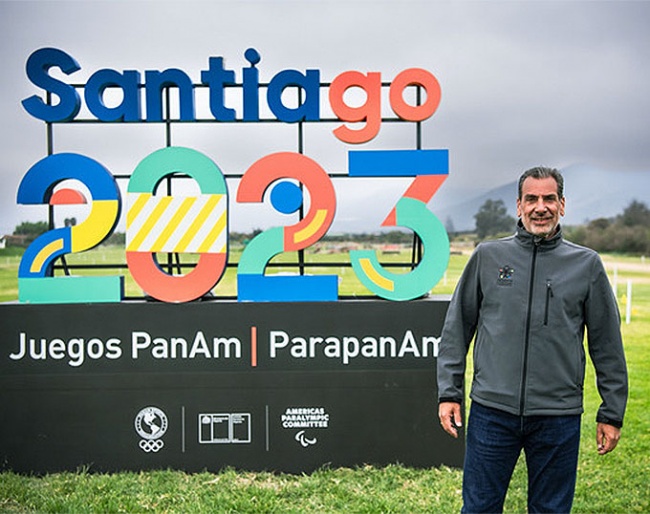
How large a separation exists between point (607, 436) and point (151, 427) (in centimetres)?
293

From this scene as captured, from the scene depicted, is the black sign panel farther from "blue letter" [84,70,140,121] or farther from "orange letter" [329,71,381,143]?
"blue letter" [84,70,140,121]

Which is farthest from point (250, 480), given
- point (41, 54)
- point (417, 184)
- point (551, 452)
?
point (41, 54)

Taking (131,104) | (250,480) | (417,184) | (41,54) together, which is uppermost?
(41,54)

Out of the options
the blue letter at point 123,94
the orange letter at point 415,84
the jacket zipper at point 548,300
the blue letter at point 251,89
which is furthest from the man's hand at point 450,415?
the blue letter at point 123,94

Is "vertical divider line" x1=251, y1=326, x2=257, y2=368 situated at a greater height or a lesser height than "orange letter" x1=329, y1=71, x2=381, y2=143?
lesser

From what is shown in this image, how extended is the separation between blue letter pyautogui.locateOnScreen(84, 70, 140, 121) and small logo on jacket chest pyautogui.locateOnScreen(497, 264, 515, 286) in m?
2.89

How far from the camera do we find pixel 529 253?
2.59 meters

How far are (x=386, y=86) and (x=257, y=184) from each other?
1032 mm

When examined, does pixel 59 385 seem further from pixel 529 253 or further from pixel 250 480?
pixel 529 253

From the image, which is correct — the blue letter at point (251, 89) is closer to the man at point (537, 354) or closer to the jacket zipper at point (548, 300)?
the man at point (537, 354)

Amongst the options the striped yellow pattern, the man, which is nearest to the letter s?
the striped yellow pattern

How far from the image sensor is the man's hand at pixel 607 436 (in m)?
2.59

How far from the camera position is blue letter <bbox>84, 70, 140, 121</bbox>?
463cm

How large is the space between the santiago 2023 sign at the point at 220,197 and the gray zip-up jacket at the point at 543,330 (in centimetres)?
199
